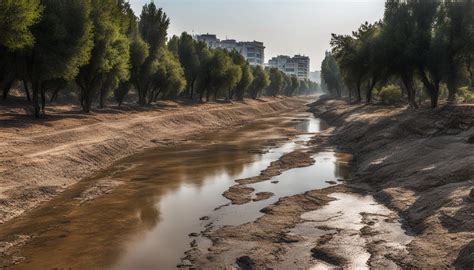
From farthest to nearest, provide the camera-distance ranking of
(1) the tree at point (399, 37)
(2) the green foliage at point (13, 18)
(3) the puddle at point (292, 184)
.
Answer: (1) the tree at point (399, 37), (2) the green foliage at point (13, 18), (3) the puddle at point (292, 184)

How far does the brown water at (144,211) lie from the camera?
15.9 metres

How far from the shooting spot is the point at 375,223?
61.0 feet

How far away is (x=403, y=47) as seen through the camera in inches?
2005

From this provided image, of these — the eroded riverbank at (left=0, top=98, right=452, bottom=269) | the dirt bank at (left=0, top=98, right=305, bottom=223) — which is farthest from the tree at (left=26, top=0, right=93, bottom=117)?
the eroded riverbank at (left=0, top=98, right=452, bottom=269)

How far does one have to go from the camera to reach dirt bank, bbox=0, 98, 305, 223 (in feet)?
77.9

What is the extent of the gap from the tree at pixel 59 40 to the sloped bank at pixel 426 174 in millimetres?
30139

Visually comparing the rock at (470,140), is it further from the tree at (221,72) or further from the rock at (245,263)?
the tree at (221,72)

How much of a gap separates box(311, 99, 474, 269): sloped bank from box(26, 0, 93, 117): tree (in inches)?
1187

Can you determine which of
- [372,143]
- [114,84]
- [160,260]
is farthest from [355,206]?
[114,84]

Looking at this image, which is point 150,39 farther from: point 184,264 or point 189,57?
point 184,264

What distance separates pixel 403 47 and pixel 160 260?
151 ft

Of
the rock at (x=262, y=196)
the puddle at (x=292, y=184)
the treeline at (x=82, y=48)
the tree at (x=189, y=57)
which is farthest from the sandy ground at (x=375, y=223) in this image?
the tree at (x=189, y=57)

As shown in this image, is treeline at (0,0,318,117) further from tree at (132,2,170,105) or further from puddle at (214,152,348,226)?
puddle at (214,152,348,226)

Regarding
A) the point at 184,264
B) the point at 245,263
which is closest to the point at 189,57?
the point at 184,264
